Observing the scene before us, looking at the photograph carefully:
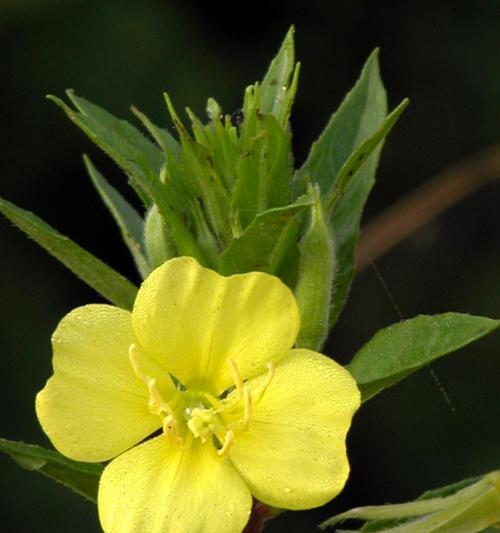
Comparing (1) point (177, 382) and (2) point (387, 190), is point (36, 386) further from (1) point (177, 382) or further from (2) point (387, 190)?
(1) point (177, 382)

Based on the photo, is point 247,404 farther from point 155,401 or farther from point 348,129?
point 348,129

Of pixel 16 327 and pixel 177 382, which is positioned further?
pixel 16 327

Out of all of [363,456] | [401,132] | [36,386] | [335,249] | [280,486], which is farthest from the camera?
[401,132]

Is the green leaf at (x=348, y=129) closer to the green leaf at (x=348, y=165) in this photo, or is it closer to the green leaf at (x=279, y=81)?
the green leaf at (x=348, y=165)

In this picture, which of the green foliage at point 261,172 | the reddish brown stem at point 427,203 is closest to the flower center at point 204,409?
the green foliage at point 261,172

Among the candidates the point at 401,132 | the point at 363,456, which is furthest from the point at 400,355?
the point at 401,132

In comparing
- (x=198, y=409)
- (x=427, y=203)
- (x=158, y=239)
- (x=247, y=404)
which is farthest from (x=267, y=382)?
(x=427, y=203)

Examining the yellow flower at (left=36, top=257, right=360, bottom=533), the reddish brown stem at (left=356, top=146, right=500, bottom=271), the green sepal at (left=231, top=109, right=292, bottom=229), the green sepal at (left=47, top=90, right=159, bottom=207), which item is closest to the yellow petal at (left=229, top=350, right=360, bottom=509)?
the yellow flower at (left=36, top=257, right=360, bottom=533)
